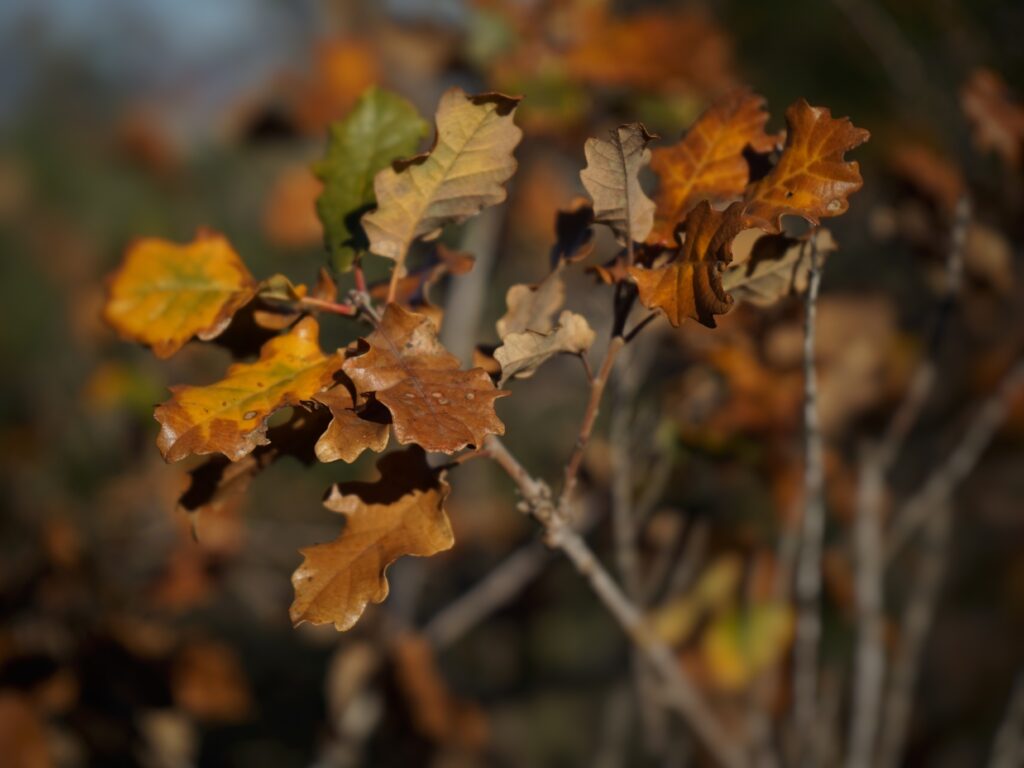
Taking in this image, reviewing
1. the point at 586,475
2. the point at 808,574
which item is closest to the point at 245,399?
the point at 586,475

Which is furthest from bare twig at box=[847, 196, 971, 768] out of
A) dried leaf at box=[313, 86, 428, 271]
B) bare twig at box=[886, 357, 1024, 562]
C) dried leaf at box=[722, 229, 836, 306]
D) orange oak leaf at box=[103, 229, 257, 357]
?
orange oak leaf at box=[103, 229, 257, 357]

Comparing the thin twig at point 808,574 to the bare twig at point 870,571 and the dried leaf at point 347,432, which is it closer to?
the bare twig at point 870,571

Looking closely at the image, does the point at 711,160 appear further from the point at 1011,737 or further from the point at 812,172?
the point at 1011,737

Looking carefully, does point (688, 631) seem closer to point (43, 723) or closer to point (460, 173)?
point (43, 723)

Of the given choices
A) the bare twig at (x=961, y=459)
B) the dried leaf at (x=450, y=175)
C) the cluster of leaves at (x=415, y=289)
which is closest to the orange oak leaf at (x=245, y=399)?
the cluster of leaves at (x=415, y=289)

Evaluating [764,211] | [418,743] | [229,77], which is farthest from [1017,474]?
[229,77]

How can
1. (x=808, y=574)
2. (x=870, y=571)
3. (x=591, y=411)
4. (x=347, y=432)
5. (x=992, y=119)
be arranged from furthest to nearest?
(x=870, y=571)
(x=808, y=574)
(x=992, y=119)
(x=591, y=411)
(x=347, y=432)
